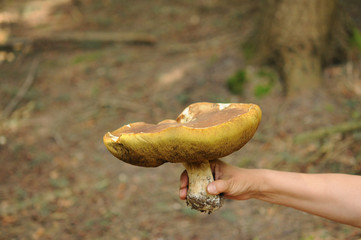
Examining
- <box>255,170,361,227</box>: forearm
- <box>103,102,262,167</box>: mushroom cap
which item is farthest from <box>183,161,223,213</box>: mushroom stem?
<box>255,170,361,227</box>: forearm

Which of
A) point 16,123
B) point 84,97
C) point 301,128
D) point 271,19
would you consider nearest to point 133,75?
point 84,97

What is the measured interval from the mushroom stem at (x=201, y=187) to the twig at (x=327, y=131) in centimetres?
273

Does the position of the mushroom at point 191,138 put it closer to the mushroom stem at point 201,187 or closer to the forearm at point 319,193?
the mushroom stem at point 201,187

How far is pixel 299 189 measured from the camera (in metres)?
2.10

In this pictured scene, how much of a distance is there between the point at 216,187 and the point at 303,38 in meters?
3.74

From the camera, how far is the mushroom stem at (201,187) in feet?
6.62

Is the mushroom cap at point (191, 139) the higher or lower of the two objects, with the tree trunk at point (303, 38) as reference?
lower

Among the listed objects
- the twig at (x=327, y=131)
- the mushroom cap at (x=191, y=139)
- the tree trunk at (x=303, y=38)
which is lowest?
the twig at (x=327, y=131)

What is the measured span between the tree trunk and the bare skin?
124 inches

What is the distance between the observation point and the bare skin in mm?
1999

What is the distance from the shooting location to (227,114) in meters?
1.75

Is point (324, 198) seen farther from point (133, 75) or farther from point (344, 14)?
point (133, 75)

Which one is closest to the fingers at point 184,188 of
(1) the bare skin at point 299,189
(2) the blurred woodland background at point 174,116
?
(1) the bare skin at point 299,189

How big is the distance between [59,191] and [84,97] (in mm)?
2578
